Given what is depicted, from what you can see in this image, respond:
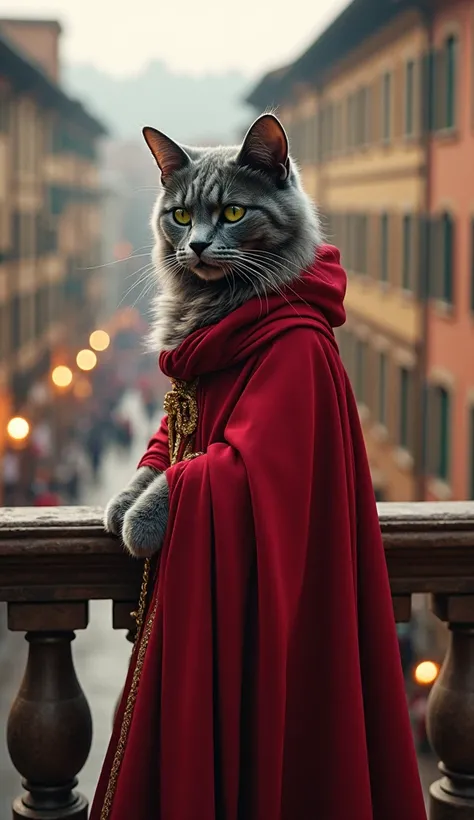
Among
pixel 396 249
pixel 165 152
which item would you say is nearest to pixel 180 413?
pixel 165 152

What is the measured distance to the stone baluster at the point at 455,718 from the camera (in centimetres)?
309

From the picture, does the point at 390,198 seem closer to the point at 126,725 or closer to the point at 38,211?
the point at 38,211

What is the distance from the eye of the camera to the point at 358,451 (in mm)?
3027

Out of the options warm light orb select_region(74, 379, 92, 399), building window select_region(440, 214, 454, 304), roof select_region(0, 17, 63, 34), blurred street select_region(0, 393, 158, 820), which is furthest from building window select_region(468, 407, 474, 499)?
warm light orb select_region(74, 379, 92, 399)

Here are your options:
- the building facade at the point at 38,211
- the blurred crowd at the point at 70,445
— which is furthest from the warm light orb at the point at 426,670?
the building facade at the point at 38,211

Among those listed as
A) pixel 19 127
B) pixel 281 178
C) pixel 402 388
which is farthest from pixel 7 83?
pixel 281 178

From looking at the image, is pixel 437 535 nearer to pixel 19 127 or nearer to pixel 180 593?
pixel 180 593

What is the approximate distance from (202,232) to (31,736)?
1.17m

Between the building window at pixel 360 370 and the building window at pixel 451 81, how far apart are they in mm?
8880

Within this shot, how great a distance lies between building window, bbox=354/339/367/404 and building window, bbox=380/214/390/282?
2.57 m

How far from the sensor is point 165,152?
3184 mm

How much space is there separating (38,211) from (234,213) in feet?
115

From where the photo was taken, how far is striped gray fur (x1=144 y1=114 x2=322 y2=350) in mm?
3016

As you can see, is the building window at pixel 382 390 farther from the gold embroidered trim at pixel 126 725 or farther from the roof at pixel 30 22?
the gold embroidered trim at pixel 126 725
